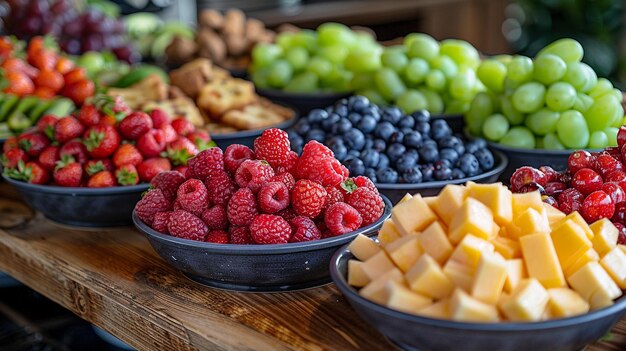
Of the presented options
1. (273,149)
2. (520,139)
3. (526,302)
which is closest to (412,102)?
(520,139)

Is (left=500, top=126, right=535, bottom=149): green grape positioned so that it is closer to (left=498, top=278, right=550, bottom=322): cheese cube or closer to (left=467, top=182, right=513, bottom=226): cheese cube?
(left=467, top=182, right=513, bottom=226): cheese cube

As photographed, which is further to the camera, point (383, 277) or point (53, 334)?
point (53, 334)

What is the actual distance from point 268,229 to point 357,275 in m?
0.21

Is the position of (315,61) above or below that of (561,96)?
below

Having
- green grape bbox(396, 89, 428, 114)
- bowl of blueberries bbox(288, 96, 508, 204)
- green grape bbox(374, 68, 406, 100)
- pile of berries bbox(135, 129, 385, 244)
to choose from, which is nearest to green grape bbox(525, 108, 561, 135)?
bowl of blueberries bbox(288, 96, 508, 204)

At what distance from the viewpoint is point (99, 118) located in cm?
171

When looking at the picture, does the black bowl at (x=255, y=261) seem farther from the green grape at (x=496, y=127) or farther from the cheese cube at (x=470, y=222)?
the green grape at (x=496, y=127)

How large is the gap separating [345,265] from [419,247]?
15 centimetres

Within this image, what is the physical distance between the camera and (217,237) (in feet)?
4.23

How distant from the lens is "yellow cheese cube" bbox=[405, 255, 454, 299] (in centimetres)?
100

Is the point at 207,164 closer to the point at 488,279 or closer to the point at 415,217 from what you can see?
the point at 415,217

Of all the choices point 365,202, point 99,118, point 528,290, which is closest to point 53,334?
point 99,118

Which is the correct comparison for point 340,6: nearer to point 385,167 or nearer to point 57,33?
point 57,33

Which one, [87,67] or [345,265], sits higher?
[345,265]
